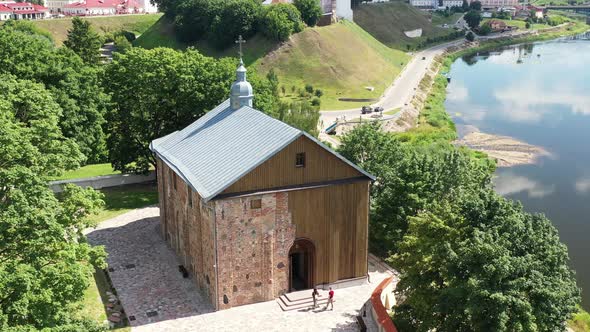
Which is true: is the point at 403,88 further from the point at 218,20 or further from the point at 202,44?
the point at 202,44

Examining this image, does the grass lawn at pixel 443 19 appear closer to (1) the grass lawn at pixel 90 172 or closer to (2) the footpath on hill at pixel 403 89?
(2) the footpath on hill at pixel 403 89

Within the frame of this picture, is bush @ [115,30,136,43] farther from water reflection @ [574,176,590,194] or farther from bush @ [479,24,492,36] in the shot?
bush @ [479,24,492,36]

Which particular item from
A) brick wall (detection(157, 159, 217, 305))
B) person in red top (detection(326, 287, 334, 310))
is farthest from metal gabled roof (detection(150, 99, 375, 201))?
person in red top (detection(326, 287, 334, 310))

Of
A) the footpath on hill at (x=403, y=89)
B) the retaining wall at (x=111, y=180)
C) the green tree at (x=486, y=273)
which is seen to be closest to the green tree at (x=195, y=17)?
the footpath on hill at (x=403, y=89)

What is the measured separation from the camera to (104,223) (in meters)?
39.4

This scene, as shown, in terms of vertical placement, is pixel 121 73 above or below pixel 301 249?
above

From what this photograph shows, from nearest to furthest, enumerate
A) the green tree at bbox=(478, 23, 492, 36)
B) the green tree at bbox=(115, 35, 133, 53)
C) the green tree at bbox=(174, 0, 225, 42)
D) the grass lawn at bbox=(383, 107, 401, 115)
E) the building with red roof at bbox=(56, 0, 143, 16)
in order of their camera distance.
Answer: the grass lawn at bbox=(383, 107, 401, 115) → the green tree at bbox=(174, 0, 225, 42) → the green tree at bbox=(115, 35, 133, 53) → the building with red roof at bbox=(56, 0, 143, 16) → the green tree at bbox=(478, 23, 492, 36)

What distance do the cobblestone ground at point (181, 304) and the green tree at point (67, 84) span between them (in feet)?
43.6

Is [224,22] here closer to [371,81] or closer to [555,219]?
[371,81]

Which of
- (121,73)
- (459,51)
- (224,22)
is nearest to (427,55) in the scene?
(459,51)

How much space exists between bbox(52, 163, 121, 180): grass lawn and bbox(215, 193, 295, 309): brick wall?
79.8ft

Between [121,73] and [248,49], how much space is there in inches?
2228

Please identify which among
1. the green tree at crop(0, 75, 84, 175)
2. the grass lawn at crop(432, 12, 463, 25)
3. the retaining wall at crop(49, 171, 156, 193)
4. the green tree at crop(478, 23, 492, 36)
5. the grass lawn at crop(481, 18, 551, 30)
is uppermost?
the grass lawn at crop(432, 12, 463, 25)

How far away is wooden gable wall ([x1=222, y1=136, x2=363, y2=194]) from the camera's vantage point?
89.8 ft
